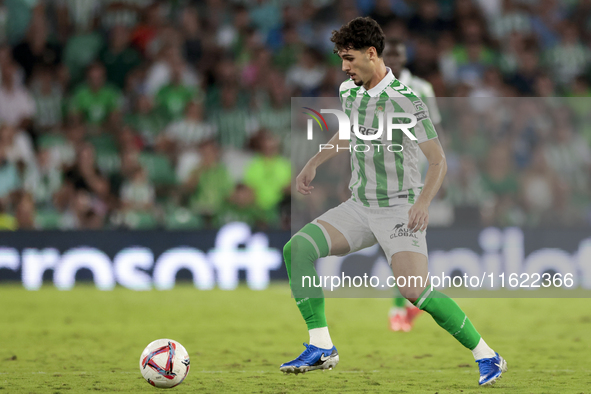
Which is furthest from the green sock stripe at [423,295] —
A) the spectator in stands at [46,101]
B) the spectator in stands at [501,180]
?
the spectator in stands at [46,101]

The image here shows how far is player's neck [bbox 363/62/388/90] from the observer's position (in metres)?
4.80

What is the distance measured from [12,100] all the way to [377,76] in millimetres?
8077

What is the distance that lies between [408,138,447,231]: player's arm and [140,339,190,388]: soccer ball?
157 centimetres

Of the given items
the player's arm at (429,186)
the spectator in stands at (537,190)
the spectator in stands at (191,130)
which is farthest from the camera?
the spectator in stands at (191,130)

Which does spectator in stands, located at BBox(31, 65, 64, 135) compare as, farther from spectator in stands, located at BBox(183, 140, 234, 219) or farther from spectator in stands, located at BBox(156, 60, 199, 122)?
spectator in stands, located at BBox(183, 140, 234, 219)

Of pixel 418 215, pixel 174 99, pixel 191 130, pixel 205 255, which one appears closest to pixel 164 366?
pixel 418 215

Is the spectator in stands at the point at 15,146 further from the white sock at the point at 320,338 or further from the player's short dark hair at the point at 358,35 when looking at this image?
the player's short dark hair at the point at 358,35

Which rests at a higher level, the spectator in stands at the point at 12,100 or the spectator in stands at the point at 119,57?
the spectator in stands at the point at 119,57

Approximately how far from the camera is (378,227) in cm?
482

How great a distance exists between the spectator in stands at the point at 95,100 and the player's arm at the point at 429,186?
7.64m

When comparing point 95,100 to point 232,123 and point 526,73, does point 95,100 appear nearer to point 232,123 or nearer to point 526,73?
point 232,123

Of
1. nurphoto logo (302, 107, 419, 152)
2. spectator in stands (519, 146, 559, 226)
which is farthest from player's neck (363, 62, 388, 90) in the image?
spectator in stands (519, 146, 559, 226)

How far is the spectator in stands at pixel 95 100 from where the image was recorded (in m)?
11.5

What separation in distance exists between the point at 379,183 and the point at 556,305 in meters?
4.95
